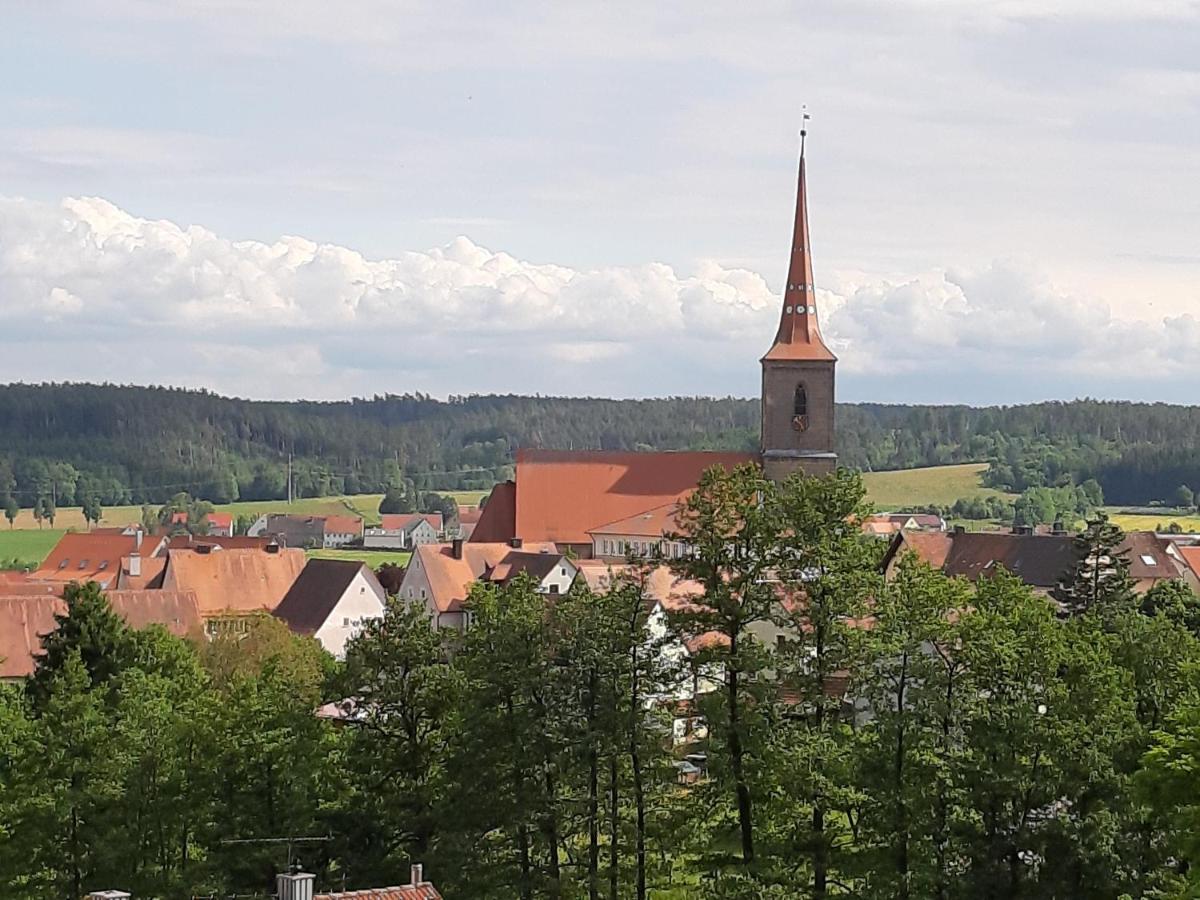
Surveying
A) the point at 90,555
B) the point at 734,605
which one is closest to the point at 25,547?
the point at 90,555

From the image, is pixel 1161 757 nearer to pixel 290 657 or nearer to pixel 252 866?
pixel 252 866

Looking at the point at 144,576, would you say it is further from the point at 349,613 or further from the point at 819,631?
the point at 819,631

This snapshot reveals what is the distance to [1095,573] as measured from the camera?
7438 centimetres

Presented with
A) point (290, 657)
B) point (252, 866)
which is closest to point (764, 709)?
point (252, 866)

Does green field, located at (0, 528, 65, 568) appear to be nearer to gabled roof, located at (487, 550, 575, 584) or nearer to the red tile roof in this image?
the red tile roof

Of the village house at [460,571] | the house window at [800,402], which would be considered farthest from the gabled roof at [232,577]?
the house window at [800,402]

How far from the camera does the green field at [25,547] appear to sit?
167250mm

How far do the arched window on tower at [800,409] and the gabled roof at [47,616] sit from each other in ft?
119

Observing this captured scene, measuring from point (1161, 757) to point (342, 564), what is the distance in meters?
63.1

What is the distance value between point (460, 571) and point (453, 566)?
43 centimetres

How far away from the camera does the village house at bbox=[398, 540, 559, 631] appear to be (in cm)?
9025

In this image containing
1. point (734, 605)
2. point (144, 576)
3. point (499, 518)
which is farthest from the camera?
point (499, 518)

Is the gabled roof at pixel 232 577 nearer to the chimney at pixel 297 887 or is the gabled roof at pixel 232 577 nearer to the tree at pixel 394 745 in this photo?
the tree at pixel 394 745

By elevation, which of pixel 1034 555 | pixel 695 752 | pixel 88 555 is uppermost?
pixel 1034 555
